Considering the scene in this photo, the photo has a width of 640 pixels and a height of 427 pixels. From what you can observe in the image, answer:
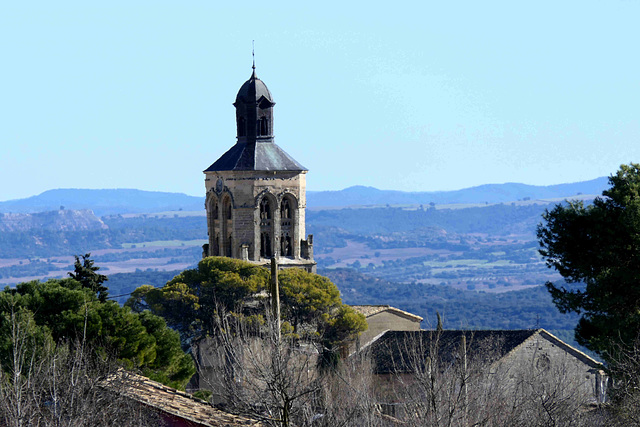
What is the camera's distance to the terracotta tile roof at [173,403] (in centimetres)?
3291

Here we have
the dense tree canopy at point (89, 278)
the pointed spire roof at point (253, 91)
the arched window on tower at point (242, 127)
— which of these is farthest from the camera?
the arched window on tower at point (242, 127)

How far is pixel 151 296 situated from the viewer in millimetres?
64125

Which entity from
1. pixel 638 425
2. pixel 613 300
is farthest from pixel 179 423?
pixel 613 300

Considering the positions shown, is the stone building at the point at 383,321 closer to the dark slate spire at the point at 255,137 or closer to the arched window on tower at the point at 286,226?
the arched window on tower at the point at 286,226

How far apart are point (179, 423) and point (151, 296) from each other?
101 feet

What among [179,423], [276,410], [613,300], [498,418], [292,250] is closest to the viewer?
[276,410]

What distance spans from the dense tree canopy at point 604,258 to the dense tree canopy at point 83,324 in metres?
14.6

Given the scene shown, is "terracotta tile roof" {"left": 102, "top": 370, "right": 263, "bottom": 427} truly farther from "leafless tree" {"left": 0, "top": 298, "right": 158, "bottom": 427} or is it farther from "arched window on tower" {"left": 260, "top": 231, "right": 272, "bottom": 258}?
"arched window on tower" {"left": 260, "top": 231, "right": 272, "bottom": 258}

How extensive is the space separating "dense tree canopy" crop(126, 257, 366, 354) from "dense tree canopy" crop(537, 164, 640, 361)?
1853cm

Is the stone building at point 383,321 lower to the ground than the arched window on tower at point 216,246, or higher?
lower

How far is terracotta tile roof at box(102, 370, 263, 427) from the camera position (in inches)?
1296

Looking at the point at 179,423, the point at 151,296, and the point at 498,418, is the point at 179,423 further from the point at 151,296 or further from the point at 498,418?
the point at 151,296

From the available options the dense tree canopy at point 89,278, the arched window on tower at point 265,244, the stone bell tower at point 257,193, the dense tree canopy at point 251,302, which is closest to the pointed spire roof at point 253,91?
the stone bell tower at point 257,193

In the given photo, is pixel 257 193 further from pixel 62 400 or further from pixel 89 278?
pixel 62 400
